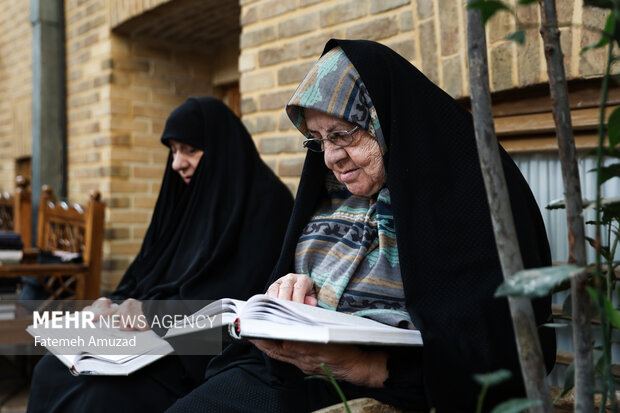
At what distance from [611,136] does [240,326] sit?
2.51ft

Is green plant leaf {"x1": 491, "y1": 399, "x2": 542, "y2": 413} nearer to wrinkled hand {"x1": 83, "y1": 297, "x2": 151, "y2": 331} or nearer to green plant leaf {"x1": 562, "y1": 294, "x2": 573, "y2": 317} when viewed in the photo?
green plant leaf {"x1": 562, "y1": 294, "x2": 573, "y2": 317}

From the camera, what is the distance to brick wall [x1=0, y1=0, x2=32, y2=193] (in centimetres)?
599

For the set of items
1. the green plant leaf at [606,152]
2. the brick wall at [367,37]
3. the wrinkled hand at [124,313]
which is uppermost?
the brick wall at [367,37]

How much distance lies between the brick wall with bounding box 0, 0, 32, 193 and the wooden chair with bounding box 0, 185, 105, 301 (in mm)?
2580

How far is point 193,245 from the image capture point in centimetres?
261

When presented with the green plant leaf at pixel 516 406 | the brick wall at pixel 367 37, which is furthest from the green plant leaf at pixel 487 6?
the brick wall at pixel 367 37

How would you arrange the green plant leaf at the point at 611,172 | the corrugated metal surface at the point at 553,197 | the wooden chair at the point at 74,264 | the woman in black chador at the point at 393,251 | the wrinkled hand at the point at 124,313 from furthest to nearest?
1. the wooden chair at the point at 74,264
2. the wrinkled hand at the point at 124,313
3. the corrugated metal surface at the point at 553,197
4. the woman in black chador at the point at 393,251
5. the green plant leaf at the point at 611,172

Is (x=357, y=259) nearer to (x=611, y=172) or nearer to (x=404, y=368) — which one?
(x=404, y=368)

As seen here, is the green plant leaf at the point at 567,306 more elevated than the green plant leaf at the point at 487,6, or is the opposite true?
the green plant leaf at the point at 487,6

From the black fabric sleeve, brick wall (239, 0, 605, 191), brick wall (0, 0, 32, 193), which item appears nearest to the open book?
the black fabric sleeve

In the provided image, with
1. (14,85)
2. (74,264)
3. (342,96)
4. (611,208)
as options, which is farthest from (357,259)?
(14,85)

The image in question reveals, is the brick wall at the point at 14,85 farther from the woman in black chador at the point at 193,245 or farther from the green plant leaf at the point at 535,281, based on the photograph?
the green plant leaf at the point at 535,281

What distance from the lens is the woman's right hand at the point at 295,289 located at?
1.55 meters

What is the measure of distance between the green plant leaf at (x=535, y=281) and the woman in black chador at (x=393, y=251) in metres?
0.56
